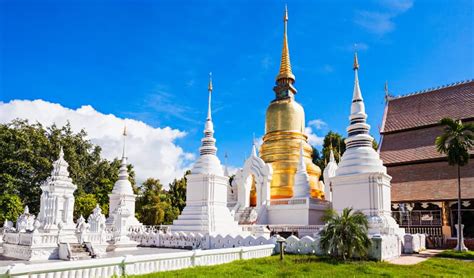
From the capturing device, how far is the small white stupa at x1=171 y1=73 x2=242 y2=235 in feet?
69.3

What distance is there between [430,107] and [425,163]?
539cm

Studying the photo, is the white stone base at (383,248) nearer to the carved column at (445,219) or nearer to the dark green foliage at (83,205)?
the carved column at (445,219)

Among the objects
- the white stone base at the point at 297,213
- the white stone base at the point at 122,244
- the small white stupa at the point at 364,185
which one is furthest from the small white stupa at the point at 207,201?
the small white stupa at the point at 364,185

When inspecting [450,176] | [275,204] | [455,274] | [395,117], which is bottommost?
[455,274]

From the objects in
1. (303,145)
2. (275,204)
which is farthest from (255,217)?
(303,145)

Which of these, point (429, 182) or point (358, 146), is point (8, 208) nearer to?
point (358, 146)

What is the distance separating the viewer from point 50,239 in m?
15.5

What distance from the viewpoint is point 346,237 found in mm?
12547

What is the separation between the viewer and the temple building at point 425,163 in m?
23.4

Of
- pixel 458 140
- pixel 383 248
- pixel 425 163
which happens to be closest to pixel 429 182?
A: pixel 425 163

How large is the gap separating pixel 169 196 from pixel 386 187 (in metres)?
27.1

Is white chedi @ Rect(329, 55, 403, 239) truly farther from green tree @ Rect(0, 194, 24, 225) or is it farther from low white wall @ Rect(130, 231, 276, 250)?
green tree @ Rect(0, 194, 24, 225)

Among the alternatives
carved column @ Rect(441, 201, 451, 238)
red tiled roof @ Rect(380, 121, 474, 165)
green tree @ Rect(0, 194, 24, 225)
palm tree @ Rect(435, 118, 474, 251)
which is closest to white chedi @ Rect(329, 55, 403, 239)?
palm tree @ Rect(435, 118, 474, 251)

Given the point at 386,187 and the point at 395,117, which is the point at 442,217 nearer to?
the point at 386,187
